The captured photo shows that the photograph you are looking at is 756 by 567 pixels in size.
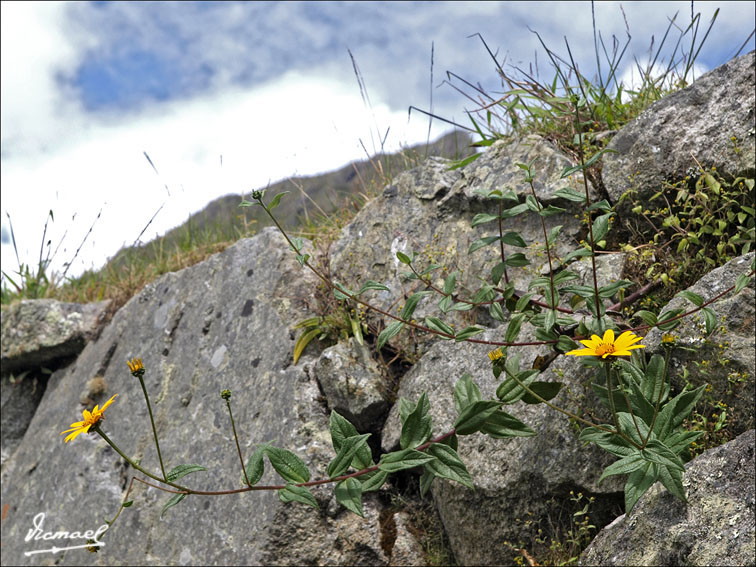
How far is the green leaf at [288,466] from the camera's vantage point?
171 centimetres

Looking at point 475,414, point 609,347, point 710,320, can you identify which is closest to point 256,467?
point 475,414

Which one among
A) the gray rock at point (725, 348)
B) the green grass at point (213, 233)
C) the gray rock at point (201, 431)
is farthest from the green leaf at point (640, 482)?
the green grass at point (213, 233)

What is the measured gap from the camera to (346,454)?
64.7 inches

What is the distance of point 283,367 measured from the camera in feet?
11.0

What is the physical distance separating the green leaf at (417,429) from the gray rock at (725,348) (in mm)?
989

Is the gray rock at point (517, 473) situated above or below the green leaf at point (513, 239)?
below

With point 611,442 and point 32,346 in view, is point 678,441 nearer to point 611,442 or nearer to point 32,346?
point 611,442

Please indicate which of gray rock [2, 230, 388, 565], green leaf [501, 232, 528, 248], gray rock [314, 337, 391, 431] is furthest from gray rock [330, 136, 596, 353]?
green leaf [501, 232, 528, 248]

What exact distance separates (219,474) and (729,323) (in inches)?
93.0

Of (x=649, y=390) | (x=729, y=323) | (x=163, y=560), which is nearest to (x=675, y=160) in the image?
(x=729, y=323)

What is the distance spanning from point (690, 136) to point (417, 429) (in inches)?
73.3

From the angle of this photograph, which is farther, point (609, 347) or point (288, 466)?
point (288, 466)

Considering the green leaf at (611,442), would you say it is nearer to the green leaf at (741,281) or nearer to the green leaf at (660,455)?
the green leaf at (660,455)

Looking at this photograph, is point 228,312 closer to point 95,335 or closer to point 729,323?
point 95,335
